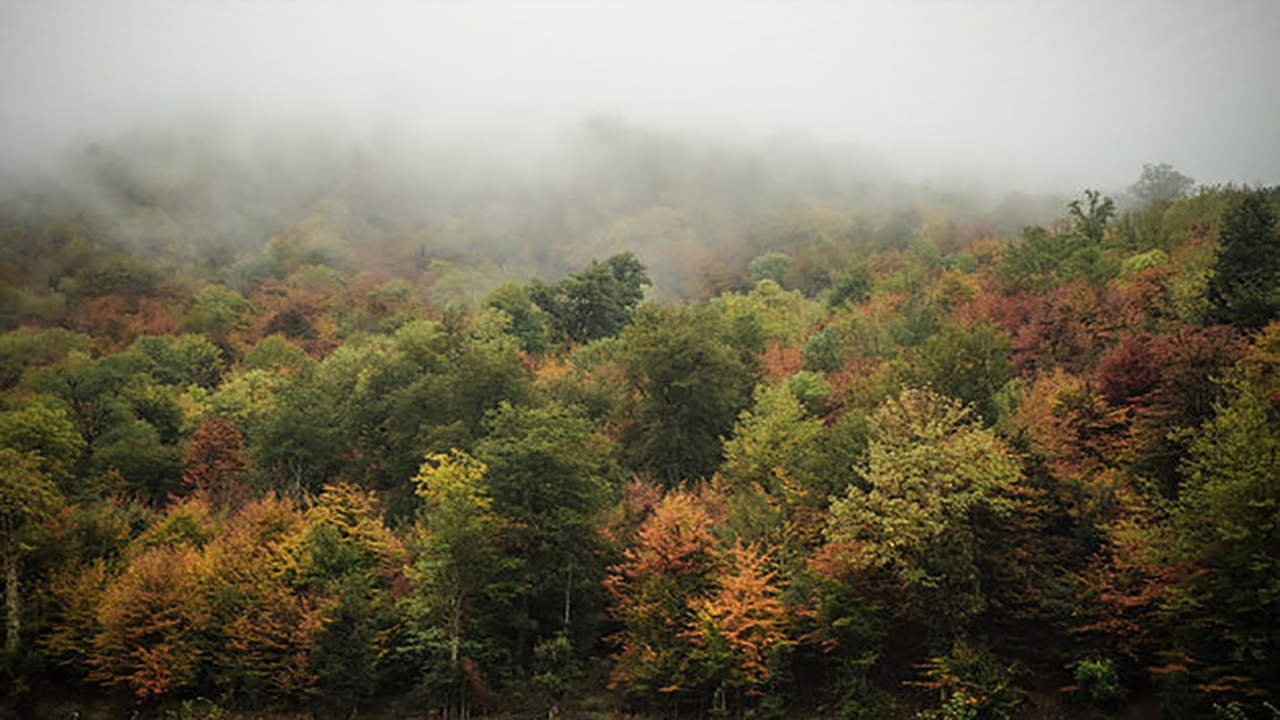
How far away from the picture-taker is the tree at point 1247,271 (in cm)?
3634


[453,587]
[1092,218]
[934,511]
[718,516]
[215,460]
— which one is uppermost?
[1092,218]

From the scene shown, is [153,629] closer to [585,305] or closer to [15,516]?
[15,516]

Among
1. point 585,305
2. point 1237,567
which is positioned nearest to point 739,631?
point 1237,567

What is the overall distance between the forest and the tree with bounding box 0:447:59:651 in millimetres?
203

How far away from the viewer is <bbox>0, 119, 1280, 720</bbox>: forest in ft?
91.4

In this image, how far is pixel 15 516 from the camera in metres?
38.4

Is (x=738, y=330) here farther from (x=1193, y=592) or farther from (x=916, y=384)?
(x=1193, y=592)

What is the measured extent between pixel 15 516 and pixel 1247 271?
2522 inches

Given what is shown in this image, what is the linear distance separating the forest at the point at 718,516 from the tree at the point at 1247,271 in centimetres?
19

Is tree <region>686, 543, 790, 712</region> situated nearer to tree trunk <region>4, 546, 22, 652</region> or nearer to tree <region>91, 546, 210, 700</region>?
tree <region>91, 546, 210, 700</region>

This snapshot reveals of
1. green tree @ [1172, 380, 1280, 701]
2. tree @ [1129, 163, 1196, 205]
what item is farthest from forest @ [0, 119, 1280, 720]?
tree @ [1129, 163, 1196, 205]

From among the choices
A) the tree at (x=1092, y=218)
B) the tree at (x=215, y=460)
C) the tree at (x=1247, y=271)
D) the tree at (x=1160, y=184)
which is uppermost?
the tree at (x=1160, y=184)

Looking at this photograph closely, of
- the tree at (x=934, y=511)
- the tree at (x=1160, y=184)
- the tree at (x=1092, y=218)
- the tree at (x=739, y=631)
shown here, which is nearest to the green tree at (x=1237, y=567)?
the tree at (x=934, y=511)

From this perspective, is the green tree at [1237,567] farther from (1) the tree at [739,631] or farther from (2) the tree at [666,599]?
(2) the tree at [666,599]
